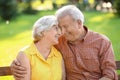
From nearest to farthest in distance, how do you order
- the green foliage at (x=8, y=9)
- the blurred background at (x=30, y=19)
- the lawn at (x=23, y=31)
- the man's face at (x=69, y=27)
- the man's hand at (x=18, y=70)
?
the man's hand at (x=18, y=70), the man's face at (x=69, y=27), the lawn at (x=23, y=31), the blurred background at (x=30, y=19), the green foliage at (x=8, y=9)

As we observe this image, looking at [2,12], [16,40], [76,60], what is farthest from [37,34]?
[2,12]

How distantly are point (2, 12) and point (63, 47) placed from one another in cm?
1362

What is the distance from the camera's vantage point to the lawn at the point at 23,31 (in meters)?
10.1

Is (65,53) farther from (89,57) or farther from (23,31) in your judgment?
(23,31)

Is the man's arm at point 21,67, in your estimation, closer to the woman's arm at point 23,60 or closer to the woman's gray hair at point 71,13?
the woman's arm at point 23,60

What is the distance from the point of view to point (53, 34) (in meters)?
3.64

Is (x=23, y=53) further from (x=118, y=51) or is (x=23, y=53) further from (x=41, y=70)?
(x=118, y=51)

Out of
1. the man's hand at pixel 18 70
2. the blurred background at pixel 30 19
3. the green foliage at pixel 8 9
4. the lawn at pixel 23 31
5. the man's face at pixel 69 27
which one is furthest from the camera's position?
the green foliage at pixel 8 9

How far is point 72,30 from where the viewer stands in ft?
12.2

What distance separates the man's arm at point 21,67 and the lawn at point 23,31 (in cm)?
480

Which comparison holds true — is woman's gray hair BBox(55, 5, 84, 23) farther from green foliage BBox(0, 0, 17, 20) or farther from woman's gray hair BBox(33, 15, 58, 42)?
green foliage BBox(0, 0, 17, 20)

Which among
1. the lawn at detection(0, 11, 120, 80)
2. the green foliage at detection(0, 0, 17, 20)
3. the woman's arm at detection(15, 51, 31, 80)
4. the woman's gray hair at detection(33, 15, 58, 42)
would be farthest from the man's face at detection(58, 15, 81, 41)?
the green foliage at detection(0, 0, 17, 20)

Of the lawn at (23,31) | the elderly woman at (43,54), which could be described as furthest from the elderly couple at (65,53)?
the lawn at (23,31)

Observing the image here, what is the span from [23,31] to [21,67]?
34.9 ft
